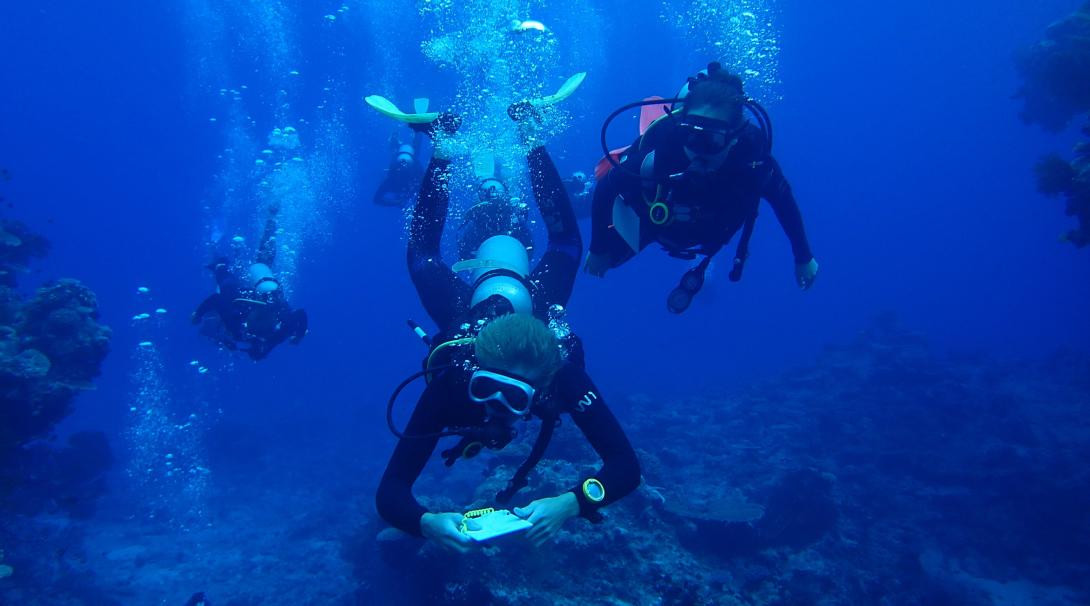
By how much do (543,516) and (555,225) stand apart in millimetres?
Answer: 3447

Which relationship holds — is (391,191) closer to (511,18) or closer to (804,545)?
(511,18)

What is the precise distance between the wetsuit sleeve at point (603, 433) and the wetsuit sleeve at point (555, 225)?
6.41 ft

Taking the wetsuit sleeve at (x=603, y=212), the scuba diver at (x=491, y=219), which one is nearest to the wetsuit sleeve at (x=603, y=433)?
the wetsuit sleeve at (x=603, y=212)

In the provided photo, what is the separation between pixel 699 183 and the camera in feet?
15.3

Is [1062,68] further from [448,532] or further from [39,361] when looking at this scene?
[39,361]

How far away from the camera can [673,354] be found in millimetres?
43469

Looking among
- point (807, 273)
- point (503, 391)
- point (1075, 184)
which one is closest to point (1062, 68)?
point (1075, 184)

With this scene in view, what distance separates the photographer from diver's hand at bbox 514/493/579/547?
9.49ft

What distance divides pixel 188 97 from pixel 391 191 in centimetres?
6344

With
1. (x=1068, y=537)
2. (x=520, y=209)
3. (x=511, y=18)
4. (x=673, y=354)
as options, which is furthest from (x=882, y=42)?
(x=520, y=209)

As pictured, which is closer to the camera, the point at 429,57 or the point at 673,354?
the point at 673,354

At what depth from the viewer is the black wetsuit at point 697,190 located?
4664mm

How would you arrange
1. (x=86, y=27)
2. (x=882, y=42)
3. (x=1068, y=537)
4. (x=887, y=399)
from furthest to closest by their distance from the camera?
1. (x=882, y=42)
2. (x=86, y=27)
3. (x=887, y=399)
4. (x=1068, y=537)

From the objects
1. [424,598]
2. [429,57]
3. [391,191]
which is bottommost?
[424,598]
